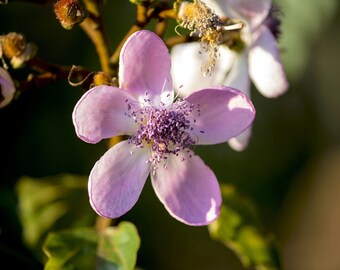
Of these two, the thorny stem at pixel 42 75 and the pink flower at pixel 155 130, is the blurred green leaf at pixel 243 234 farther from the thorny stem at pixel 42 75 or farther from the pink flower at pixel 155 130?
the thorny stem at pixel 42 75

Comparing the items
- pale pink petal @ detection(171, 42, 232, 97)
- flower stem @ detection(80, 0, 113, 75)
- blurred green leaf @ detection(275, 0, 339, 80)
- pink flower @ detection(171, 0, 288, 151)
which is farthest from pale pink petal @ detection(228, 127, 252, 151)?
blurred green leaf @ detection(275, 0, 339, 80)

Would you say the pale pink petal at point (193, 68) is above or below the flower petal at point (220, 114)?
below

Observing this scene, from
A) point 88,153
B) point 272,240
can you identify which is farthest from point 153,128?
point 88,153

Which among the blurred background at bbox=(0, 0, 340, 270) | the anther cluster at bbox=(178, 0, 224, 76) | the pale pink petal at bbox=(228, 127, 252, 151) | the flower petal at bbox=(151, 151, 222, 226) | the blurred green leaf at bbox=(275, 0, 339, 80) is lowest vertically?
the blurred background at bbox=(0, 0, 340, 270)

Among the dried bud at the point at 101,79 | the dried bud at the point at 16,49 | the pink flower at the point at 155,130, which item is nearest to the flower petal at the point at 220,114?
the pink flower at the point at 155,130

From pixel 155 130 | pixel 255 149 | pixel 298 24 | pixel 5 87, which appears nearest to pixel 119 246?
pixel 155 130

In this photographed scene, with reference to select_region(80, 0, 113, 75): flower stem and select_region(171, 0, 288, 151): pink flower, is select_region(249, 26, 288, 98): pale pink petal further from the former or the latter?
select_region(80, 0, 113, 75): flower stem
